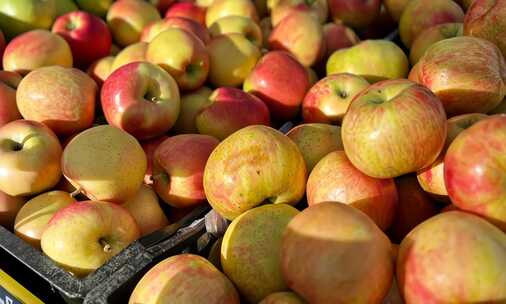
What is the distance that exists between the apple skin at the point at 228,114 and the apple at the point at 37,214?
56 cm

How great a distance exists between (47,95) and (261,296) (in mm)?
1139

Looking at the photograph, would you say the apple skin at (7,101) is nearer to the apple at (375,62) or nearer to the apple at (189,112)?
the apple at (189,112)

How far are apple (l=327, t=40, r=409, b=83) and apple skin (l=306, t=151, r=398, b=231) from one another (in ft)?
2.65

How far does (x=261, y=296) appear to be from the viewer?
122 cm

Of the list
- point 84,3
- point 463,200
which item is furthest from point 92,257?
point 84,3

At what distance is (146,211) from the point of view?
1.66 meters

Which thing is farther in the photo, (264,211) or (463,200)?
(264,211)

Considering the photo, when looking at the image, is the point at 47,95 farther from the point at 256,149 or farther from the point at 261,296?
the point at 261,296

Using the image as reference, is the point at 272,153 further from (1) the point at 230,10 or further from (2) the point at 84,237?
(1) the point at 230,10

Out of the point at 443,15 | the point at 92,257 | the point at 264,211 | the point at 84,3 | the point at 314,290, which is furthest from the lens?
the point at 84,3

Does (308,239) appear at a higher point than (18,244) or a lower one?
higher

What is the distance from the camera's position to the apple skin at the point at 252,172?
1.33 meters

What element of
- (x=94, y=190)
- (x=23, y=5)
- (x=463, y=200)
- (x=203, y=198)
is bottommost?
(x=203, y=198)

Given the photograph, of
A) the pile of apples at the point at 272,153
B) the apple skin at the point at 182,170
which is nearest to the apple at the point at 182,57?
the pile of apples at the point at 272,153
